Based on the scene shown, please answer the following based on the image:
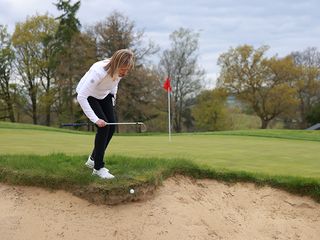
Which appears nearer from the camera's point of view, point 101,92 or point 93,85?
point 93,85

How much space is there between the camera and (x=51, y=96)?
46781 mm

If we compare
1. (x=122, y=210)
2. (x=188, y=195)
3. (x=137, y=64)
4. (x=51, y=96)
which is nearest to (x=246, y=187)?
(x=188, y=195)

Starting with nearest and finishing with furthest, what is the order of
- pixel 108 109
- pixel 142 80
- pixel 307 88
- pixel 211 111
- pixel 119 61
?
1. pixel 119 61
2. pixel 108 109
3. pixel 142 80
4. pixel 211 111
5. pixel 307 88

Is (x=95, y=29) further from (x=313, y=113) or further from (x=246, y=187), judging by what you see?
(x=246, y=187)

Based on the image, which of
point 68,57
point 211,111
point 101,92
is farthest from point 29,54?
point 101,92

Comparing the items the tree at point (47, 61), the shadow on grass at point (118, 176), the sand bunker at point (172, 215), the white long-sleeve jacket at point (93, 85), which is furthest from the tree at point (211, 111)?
the white long-sleeve jacket at point (93, 85)

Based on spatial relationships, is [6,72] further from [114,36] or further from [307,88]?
[307,88]

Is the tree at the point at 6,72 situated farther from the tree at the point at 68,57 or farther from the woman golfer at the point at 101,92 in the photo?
the woman golfer at the point at 101,92

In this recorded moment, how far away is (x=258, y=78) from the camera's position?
5153 cm

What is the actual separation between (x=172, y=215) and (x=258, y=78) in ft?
157

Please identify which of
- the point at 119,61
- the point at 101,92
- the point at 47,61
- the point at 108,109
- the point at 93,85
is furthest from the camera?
the point at 47,61

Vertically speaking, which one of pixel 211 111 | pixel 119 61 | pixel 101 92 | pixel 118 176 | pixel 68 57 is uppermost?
pixel 68 57

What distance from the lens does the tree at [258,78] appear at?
167 feet

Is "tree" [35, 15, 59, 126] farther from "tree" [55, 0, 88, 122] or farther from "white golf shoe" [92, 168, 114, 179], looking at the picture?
"white golf shoe" [92, 168, 114, 179]
